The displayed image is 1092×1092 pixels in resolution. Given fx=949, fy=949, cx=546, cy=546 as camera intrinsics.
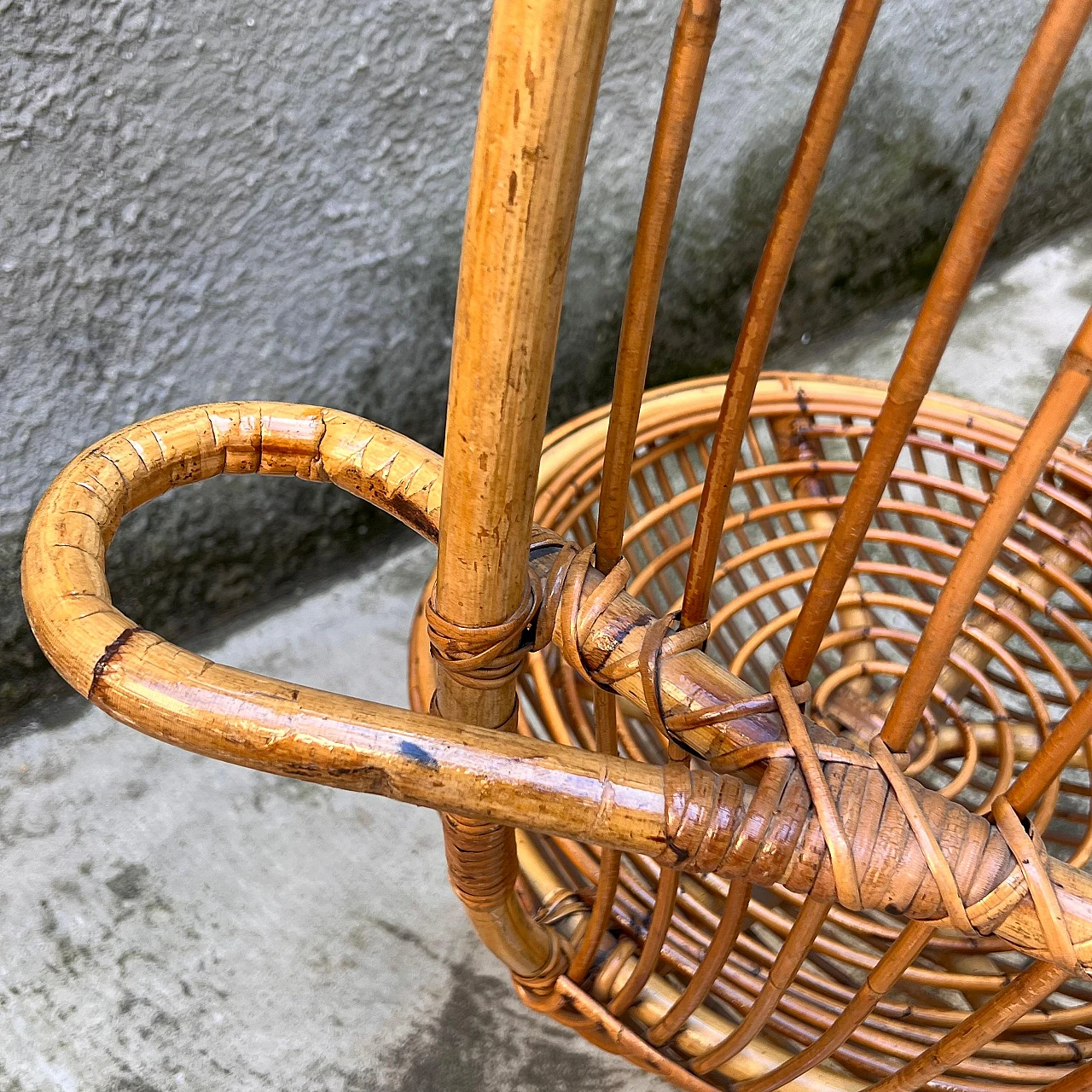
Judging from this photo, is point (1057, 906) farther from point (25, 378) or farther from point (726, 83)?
point (726, 83)

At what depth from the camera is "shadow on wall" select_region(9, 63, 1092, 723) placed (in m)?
1.03

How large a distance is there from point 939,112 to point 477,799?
4.66 ft

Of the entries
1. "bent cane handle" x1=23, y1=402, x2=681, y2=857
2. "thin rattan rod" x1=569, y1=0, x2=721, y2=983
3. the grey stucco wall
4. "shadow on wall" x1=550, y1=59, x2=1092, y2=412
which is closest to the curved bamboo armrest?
"bent cane handle" x1=23, y1=402, x2=681, y2=857

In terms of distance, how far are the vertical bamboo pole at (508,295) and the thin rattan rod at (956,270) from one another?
0.38 ft

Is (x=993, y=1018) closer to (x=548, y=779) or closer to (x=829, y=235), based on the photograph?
(x=548, y=779)

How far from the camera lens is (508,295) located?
0.30 metres

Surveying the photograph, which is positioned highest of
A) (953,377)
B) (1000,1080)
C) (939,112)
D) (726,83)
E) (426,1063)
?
(939,112)

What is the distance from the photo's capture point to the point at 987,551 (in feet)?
1.07

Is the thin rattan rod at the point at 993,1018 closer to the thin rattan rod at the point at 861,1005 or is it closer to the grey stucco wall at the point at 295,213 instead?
the thin rattan rod at the point at 861,1005

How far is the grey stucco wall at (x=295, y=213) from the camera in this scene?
2.70 feet

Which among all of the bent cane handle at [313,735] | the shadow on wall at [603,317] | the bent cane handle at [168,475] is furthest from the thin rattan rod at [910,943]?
the shadow on wall at [603,317]

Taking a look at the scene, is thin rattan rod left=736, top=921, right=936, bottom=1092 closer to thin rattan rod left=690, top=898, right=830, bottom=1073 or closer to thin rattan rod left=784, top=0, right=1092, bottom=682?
thin rattan rod left=690, top=898, right=830, bottom=1073

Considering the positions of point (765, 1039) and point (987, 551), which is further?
point (765, 1039)

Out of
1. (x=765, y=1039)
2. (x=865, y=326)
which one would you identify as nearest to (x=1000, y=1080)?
(x=765, y=1039)
